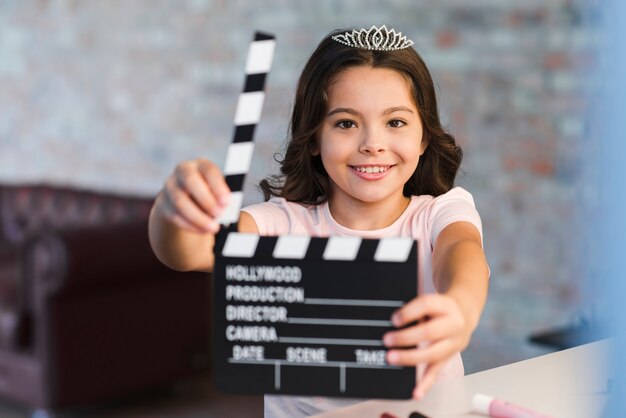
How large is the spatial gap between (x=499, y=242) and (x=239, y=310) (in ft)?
10.7

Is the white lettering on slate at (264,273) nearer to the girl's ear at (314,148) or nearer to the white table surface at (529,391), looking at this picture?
the white table surface at (529,391)

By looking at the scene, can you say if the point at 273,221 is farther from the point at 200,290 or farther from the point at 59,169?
the point at 59,169

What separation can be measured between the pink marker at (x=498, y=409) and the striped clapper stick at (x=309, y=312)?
26 cm

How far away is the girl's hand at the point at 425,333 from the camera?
1.06m

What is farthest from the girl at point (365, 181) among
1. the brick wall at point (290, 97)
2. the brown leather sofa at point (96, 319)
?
the brown leather sofa at point (96, 319)

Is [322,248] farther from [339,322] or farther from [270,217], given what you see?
[270,217]

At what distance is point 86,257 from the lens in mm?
3785

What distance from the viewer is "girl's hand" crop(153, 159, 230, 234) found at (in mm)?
1132

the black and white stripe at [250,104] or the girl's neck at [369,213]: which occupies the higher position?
A: the black and white stripe at [250,104]

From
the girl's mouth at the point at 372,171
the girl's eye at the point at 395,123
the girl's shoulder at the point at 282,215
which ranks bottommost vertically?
the girl's shoulder at the point at 282,215

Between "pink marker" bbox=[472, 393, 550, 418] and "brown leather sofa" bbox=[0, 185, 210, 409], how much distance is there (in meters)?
2.65

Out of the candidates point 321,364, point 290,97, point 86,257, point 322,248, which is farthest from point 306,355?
point 290,97

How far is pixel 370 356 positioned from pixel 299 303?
99mm

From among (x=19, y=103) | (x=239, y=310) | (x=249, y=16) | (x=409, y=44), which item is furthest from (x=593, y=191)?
(x=19, y=103)
